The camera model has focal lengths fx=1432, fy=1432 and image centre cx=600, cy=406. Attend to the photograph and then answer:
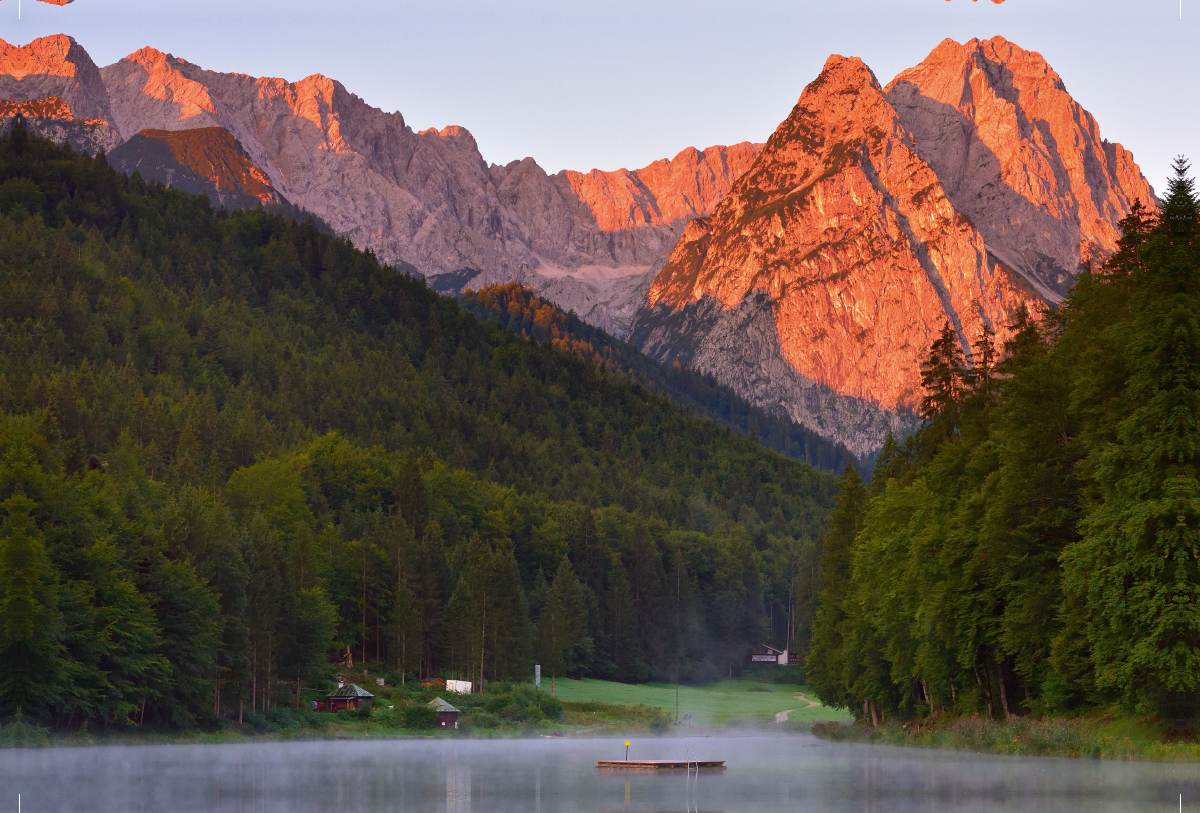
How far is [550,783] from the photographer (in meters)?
60.8

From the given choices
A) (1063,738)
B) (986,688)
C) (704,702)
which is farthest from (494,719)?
(1063,738)

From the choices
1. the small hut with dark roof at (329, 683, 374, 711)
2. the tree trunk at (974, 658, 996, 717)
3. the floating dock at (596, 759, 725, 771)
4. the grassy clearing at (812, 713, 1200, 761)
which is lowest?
the floating dock at (596, 759, 725, 771)

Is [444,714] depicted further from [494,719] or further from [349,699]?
[349,699]

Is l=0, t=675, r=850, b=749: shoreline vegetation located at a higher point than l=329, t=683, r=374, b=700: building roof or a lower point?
lower

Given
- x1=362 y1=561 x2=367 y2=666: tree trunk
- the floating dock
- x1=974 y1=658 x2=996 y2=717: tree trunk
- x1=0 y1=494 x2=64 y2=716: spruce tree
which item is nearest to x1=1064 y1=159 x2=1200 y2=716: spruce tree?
x1=974 y1=658 x2=996 y2=717: tree trunk

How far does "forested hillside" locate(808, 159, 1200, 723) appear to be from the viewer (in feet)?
177

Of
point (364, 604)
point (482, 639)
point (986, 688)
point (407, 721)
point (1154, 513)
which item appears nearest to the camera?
point (1154, 513)

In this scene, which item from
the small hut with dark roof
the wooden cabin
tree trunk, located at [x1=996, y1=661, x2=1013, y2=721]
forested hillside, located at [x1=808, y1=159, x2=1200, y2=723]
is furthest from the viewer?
the wooden cabin

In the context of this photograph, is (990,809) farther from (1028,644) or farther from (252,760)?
(252,760)

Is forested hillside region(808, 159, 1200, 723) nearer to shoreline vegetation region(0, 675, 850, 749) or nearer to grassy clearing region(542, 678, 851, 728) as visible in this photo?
shoreline vegetation region(0, 675, 850, 749)

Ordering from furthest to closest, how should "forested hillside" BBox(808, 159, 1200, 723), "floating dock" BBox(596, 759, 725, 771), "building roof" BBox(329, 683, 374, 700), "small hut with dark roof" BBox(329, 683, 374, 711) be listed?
"building roof" BBox(329, 683, 374, 700), "small hut with dark roof" BBox(329, 683, 374, 711), "floating dock" BBox(596, 759, 725, 771), "forested hillside" BBox(808, 159, 1200, 723)

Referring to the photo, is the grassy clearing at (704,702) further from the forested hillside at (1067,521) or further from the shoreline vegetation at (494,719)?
the forested hillside at (1067,521)

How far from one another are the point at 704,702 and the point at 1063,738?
4952 inches

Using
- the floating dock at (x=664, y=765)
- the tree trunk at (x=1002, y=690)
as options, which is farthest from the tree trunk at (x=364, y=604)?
the tree trunk at (x=1002, y=690)
